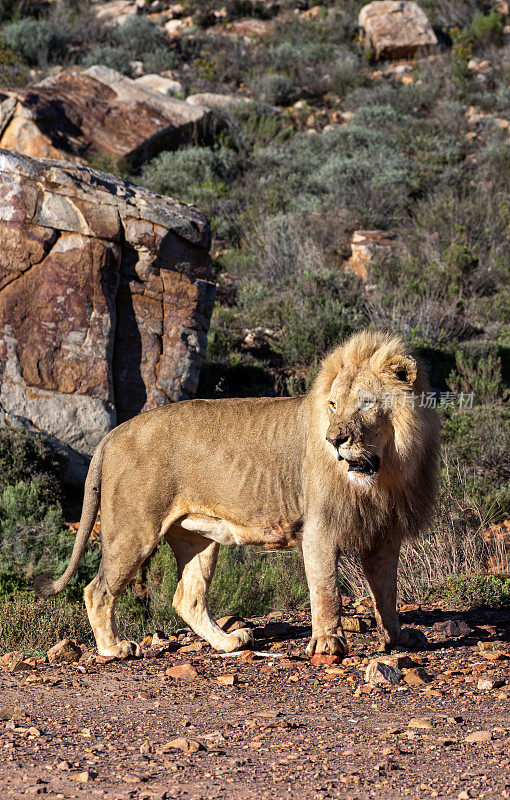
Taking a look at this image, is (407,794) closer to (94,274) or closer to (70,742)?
(70,742)

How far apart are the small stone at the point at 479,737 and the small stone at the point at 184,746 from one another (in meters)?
1.16

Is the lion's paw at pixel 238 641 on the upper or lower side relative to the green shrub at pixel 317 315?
lower

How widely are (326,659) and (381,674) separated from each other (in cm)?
45

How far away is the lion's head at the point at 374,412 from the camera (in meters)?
4.71

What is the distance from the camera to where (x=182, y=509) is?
220 inches

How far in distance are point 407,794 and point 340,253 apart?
13.0 meters

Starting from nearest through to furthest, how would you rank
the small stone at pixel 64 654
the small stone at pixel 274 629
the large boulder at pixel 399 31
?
the small stone at pixel 64 654, the small stone at pixel 274 629, the large boulder at pixel 399 31

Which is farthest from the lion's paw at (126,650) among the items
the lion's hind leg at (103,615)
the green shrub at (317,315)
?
the green shrub at (317,315)

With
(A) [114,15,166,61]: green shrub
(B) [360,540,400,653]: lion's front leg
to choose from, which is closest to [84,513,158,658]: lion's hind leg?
(B) [360,540,400,653]: lion's front leg

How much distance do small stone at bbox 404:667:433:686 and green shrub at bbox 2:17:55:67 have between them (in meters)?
22.6

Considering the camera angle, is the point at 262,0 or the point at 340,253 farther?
the point at 262,0

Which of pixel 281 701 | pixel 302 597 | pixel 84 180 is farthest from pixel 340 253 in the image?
pixel 281 701

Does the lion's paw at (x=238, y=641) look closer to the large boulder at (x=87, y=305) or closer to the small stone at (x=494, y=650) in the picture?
the small stone at (x=494, y=650)

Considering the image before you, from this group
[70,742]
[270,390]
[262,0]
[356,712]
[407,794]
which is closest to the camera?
[407,794]
